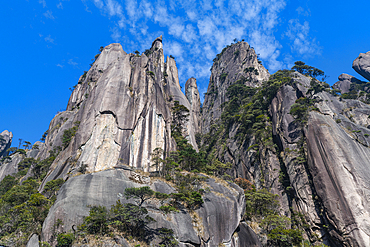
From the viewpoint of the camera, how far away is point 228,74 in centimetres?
8600

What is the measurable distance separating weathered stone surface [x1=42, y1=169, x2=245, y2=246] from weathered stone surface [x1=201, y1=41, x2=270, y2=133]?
4662 centimetres

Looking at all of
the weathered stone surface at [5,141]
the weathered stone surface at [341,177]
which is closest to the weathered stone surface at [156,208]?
the weathered stone surface at [341,177]

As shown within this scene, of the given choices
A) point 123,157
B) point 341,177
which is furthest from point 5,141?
point 341,177

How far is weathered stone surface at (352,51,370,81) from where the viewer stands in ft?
248

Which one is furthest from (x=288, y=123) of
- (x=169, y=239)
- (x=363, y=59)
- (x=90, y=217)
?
(x=363, y=59)

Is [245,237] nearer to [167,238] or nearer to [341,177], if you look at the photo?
[167,238]

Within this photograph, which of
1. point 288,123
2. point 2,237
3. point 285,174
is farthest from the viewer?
point 288,123

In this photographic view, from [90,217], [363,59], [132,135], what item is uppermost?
[363,59]

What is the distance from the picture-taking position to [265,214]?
35906 mm

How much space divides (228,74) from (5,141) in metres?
92.3

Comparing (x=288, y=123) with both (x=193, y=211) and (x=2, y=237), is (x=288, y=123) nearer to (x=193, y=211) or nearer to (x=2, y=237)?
(x=193, y=211)

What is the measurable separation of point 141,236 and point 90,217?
541 centimetres

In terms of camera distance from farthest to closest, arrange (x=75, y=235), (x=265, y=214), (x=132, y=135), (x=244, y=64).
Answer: (x=244, y=64)
(x=132, y=135)
(x=265, y=214)
(x=75, y=235)

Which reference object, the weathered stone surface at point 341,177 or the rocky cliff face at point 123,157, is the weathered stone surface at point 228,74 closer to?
the rocky cliff face at point 123,157
